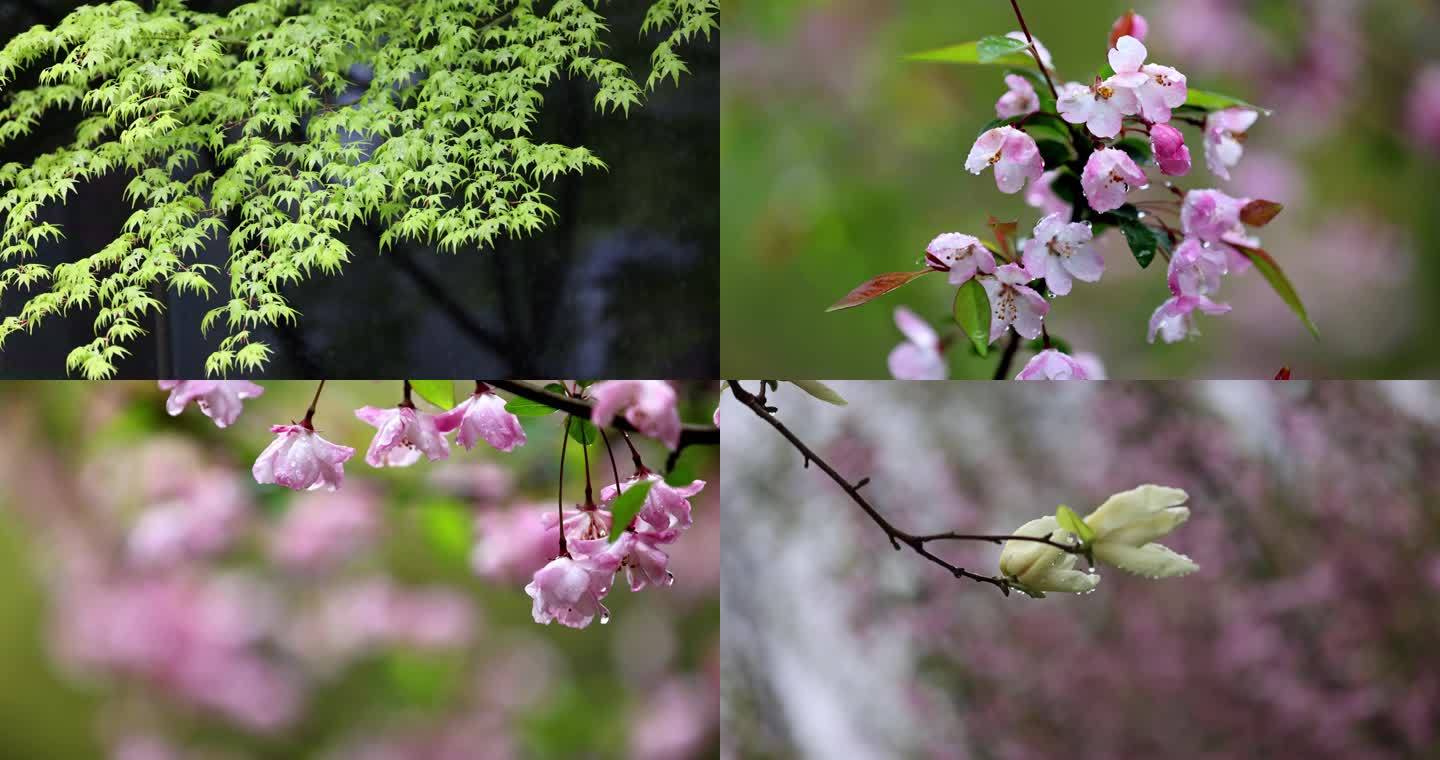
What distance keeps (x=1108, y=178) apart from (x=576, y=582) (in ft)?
1.40

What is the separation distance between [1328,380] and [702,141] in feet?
3.60

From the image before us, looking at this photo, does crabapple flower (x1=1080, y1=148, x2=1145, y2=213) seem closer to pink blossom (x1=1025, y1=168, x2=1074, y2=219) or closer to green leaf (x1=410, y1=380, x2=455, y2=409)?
pink blossom (x1=1025, y1=168, x2=1074, y2=219)

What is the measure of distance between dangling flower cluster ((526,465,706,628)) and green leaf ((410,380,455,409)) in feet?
0.47

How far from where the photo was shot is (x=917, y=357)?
87cm

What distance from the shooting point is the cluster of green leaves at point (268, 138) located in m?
1.05

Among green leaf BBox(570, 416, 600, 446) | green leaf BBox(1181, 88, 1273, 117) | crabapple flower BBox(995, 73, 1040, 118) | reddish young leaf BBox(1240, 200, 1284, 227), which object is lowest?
green leaf BBox(570, 416, 600, 446)

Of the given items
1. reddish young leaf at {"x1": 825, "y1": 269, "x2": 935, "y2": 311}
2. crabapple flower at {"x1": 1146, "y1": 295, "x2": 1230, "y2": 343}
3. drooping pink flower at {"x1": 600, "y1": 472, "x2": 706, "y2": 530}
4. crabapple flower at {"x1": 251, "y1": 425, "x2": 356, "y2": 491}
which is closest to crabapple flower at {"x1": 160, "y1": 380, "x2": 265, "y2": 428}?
crabapple flower at {"x1": 251, "y1": 425, "x2": 356, "y2": 491}

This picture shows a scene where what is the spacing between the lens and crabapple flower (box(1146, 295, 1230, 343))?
28.0 inches

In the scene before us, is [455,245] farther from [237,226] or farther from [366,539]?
[366,539]

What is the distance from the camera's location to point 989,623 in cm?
186

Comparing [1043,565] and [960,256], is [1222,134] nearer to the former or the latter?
[960,256]

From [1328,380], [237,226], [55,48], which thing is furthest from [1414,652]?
[55,48]

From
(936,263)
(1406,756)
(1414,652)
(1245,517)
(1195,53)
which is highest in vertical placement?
(936,263)

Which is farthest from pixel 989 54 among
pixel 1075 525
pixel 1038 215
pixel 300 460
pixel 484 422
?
pixel 1038 215
